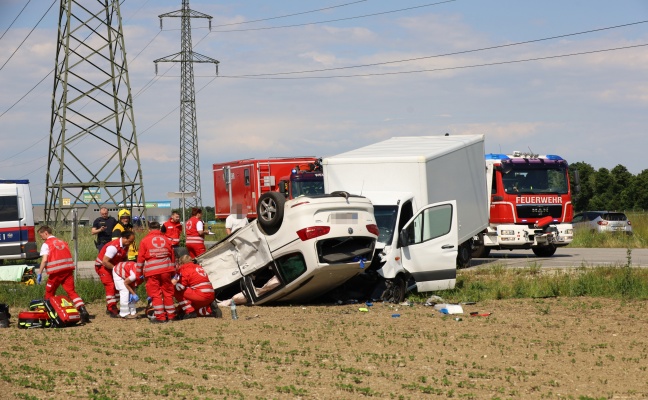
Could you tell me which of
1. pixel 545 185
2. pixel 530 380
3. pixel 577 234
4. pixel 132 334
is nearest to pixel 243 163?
pixel 545 185

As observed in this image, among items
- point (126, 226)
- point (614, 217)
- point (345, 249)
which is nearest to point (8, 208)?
point (126, 226)

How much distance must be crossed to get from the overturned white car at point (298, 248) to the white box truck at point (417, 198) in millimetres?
1088

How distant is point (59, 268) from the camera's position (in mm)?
14875

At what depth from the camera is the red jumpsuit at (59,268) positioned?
14.8 metres

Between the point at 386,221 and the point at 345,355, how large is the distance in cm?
618

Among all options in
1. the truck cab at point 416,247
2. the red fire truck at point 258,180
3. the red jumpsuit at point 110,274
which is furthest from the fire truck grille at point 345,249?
the red fire truck at point 258,180

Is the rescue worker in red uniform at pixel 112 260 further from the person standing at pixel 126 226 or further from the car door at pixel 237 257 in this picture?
the person standing at pixel 126 226

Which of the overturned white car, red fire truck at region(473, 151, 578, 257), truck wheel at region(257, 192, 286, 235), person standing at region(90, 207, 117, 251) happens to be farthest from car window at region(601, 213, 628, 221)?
truck wheel at region(257, 192, 286, 235)

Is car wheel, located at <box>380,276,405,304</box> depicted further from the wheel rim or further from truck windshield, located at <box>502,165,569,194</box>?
truck windshield, located at <box>502,165,569,194</box>

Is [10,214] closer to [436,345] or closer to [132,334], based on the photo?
[132,334]

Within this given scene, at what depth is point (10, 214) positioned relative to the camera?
2634 cm

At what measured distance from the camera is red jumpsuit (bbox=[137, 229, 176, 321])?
1440cm

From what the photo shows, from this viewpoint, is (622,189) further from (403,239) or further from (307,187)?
(403,239)

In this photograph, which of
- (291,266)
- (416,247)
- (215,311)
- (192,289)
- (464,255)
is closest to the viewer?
(192,289)
